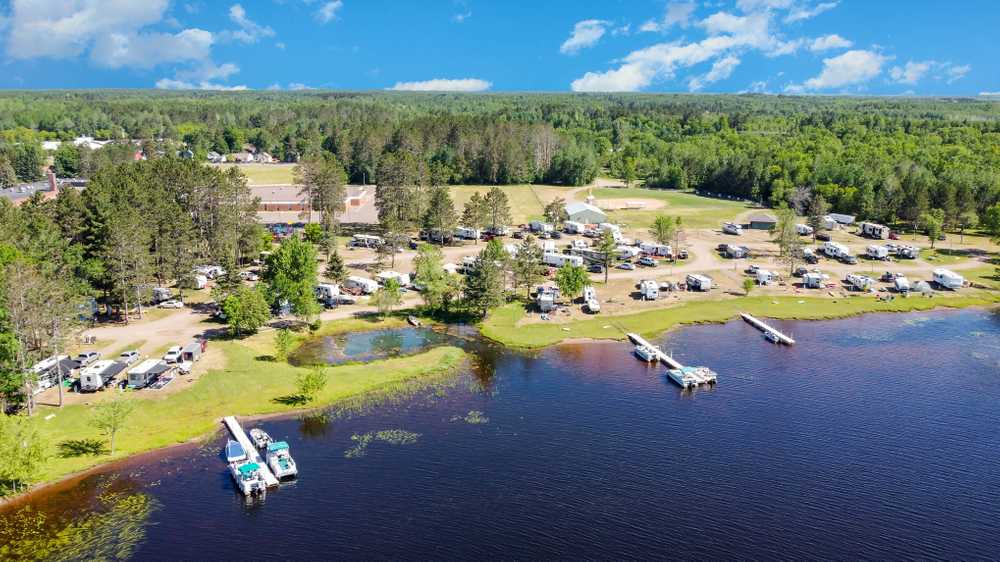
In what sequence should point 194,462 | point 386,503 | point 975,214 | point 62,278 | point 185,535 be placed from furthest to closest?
point 975,214, point 62,278, point 194,462, point 386,503, point 185,535

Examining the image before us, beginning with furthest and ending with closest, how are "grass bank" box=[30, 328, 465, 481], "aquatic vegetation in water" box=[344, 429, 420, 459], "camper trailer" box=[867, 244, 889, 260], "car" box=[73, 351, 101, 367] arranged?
"camper trailer" box=[867, 244, 889, 260]
"car" box=[73, 351, 101, 367]
"grass bank" box=[30, 328, 465, 481]
"aquatic vegetation in water" box=[344, 429, 420, 459]

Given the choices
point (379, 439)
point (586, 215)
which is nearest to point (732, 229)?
point (586, 215)

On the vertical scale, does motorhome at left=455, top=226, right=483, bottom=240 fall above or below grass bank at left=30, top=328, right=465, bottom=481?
above

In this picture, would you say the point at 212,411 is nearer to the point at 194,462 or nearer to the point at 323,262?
the point at 194,462

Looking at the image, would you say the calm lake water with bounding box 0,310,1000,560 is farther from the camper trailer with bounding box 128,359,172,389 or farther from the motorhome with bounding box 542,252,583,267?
the motorhome with bounding box 542,252,583,267

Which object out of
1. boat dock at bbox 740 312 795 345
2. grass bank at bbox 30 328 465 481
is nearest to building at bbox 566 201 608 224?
boat dock at bbox 740 312 795 345

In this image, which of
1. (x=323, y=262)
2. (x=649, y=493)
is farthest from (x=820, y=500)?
(x=323, y=262)
